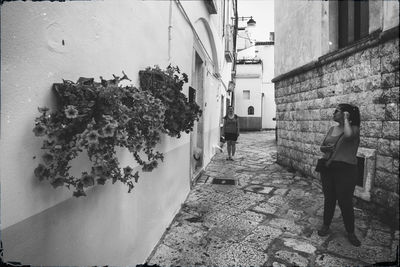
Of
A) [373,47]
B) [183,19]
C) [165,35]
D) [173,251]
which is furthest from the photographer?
[183,19]

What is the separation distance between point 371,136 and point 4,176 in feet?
16.3

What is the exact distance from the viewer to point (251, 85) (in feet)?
83.9

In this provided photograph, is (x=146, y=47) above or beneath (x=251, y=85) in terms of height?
beneath

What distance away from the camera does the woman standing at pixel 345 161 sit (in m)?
3.35

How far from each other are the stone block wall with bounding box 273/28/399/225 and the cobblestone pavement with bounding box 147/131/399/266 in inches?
31.6

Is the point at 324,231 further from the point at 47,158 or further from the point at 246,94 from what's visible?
the point at 246,94

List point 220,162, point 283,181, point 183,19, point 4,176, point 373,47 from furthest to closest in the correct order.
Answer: point 220,162
point 283,181
point 183,19
point 373,47
point 4,176

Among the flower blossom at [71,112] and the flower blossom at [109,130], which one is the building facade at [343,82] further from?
the flower blossom at [71,112]

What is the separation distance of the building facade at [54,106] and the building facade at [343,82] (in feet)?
11.3

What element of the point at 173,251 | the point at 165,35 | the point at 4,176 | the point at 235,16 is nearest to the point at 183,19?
the point at 165,35

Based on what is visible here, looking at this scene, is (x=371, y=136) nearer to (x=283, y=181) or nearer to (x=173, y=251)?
(x=283, y=181)

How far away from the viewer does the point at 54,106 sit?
1557 millimetres

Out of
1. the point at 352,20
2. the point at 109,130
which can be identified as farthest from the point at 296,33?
the point at 109,130

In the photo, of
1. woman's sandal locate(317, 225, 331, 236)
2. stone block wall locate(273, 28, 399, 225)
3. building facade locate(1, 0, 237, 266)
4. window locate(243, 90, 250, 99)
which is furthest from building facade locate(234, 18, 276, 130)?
building facade locate(1, 0, 237, 266)
